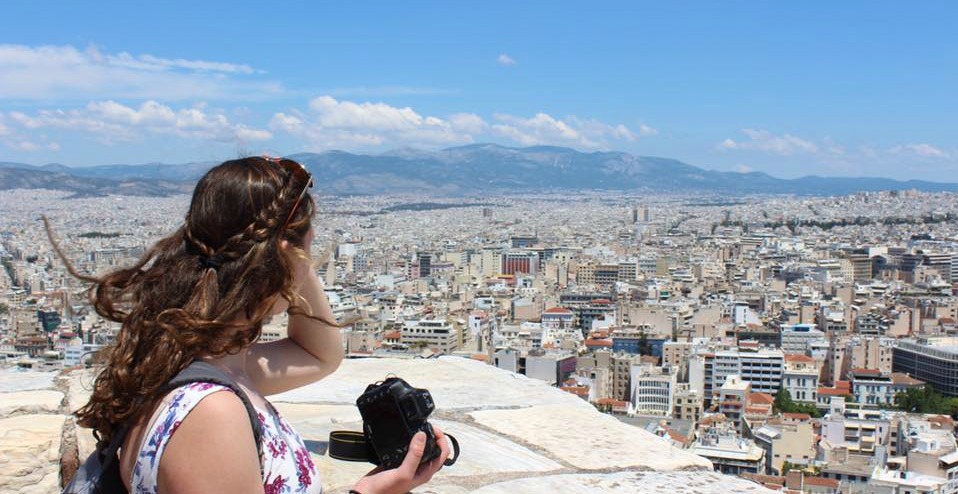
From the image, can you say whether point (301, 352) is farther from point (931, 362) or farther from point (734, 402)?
point (931, 362)

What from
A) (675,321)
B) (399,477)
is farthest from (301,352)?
(675,321)

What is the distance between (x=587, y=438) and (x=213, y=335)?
0.88 metres

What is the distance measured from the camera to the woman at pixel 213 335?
0.67 m

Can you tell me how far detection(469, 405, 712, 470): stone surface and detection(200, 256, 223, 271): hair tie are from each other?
744 mm

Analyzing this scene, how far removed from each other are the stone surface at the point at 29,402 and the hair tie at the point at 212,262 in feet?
2.73

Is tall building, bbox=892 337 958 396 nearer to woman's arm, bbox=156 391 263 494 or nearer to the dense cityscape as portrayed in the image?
the dense cityscape

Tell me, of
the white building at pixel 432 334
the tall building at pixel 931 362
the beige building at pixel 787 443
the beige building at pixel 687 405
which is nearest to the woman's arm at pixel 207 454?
the beige building at pixel 787 443

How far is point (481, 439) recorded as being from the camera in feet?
4.75

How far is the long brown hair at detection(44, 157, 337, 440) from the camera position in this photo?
72cm

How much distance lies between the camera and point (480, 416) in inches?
62.4

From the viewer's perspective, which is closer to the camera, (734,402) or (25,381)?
(25,381)

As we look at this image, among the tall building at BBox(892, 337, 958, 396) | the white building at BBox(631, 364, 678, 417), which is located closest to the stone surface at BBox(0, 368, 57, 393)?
the white building at BBox(631, 364, 678, 417)

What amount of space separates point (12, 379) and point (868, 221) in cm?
6616

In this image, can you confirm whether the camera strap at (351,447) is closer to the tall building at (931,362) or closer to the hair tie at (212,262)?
the hair tie at (212,262)
